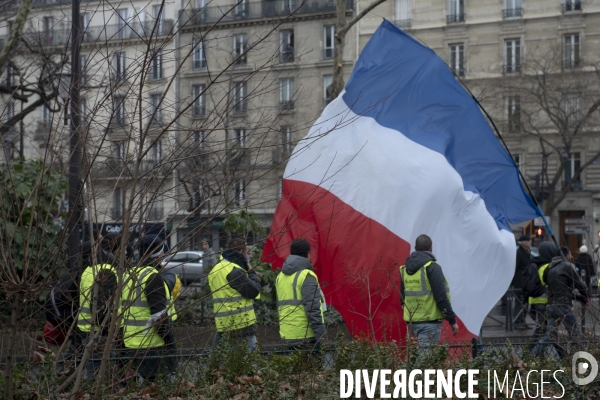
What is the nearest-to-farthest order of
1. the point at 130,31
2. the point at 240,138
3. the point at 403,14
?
the point at 240,138 → the point at 130,31 → the point at 403,14

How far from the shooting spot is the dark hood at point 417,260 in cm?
816

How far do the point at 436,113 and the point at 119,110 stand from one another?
5.92m

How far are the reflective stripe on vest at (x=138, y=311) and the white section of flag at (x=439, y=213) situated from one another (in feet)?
10.6

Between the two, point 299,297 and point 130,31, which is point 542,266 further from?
point 130,31

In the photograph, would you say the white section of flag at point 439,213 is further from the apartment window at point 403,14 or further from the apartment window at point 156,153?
the apartment window at point 403,14

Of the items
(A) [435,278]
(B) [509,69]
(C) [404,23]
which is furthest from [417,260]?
(C) [404,23]

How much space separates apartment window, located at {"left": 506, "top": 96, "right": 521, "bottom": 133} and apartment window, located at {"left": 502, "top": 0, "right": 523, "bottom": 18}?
688cm

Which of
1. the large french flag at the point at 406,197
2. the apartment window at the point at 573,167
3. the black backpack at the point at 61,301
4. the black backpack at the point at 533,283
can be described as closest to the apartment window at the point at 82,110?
the black backpack at the point at 61,301

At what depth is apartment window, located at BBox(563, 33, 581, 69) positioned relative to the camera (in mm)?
34228

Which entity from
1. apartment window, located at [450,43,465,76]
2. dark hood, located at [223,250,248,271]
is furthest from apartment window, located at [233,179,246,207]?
apartment window, located at [450,43,465,76]

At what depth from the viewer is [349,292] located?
356 inches

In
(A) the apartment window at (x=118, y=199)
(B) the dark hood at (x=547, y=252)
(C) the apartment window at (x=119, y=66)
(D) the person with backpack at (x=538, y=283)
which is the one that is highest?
(C) the apartment window at (x=119, y=66)

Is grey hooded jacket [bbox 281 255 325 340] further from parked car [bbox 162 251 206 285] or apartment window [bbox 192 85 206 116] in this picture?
apartment window [bbox 192 85 206 116]

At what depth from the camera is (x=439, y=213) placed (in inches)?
369
